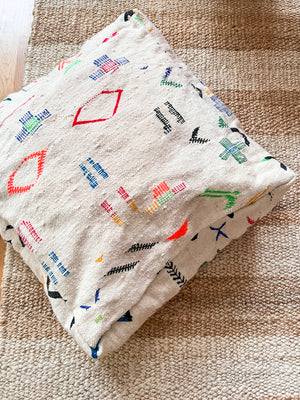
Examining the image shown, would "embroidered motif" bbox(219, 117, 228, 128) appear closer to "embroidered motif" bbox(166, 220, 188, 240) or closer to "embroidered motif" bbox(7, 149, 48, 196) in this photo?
"embroidered motif" bbox(166, 220, 188, 240)

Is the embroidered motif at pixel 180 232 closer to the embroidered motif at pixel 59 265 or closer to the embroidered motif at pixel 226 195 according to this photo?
the embroidered motif at pixel 226 195

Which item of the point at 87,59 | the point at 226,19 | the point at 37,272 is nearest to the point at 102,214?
the point at 37,272

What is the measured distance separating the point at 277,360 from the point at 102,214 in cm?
43

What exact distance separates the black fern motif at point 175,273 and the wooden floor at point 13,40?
2.00ft

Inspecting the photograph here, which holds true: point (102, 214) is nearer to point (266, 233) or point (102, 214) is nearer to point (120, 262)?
point (120, 262)

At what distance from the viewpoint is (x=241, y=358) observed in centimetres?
76

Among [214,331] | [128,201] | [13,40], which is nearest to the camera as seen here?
[128,201]

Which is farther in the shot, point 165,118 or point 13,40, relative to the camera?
point 13,40

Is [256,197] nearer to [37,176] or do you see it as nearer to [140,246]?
[140,246]

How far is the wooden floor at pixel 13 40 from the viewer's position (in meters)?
1.02

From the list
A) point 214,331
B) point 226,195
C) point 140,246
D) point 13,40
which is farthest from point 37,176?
point 13,40

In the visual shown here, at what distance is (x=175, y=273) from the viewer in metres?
0.71

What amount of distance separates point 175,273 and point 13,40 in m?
0.77

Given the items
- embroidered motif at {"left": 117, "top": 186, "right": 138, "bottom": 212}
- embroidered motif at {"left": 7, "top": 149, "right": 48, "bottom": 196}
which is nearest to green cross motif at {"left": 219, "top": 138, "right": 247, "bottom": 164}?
embroidered motif at {"left": 117, "top": 186, "right": 138, "bottom": 212}
